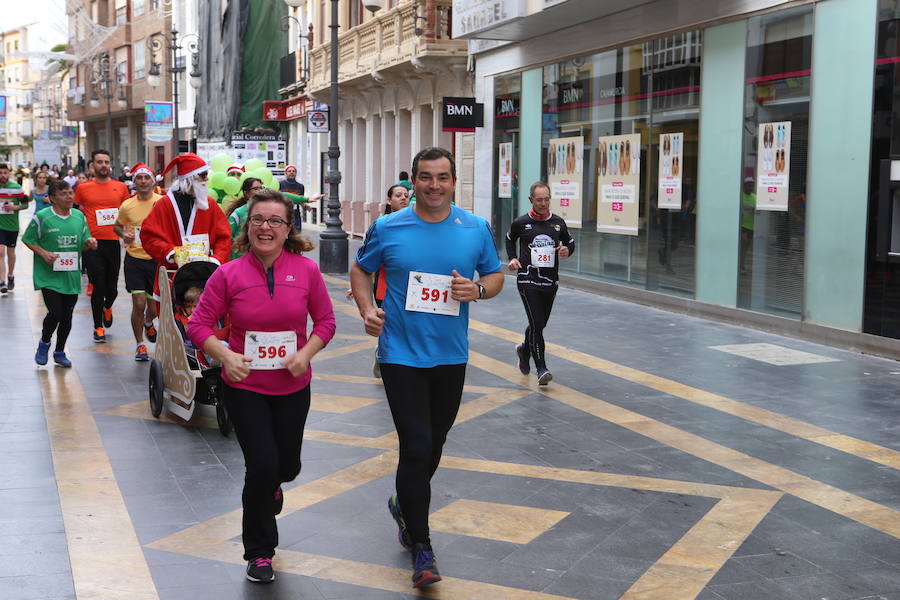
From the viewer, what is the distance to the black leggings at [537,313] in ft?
31.6

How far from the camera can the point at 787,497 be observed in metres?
6.23

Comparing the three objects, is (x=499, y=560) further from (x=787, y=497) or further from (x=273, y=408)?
(x=787, y=497)

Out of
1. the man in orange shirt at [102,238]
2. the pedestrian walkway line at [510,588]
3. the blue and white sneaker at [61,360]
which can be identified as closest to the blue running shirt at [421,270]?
the pedestrian walkway line at [510,588]

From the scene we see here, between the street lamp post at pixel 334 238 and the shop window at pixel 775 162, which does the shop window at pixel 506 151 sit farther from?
the shop window at pixel 775 162

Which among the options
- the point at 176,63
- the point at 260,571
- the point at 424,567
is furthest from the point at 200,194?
the point at 176,63

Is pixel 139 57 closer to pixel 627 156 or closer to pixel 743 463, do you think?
pixel 627 156

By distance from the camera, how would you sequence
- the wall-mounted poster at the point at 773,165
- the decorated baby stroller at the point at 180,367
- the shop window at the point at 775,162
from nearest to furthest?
the decorated baby stroller at the point at 180,367, the shop window at the point at 775,162, the wall-mounted poster at the point at 773,165

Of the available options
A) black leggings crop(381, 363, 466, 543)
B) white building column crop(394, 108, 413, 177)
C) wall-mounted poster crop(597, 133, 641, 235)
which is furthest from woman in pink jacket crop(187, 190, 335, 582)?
white building column crop(394, 108, 413, 177)

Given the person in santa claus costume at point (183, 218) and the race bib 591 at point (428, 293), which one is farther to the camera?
the person in santa claus costume at point (183, 218)

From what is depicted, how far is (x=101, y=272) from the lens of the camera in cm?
1180

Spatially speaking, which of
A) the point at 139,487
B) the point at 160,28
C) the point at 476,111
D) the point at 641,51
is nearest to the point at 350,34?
the point at 476,111

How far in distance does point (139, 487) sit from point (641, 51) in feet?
Answer: 39.0

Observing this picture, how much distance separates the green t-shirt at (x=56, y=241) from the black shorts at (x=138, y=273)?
50cm

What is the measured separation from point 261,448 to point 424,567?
0.86 metres
